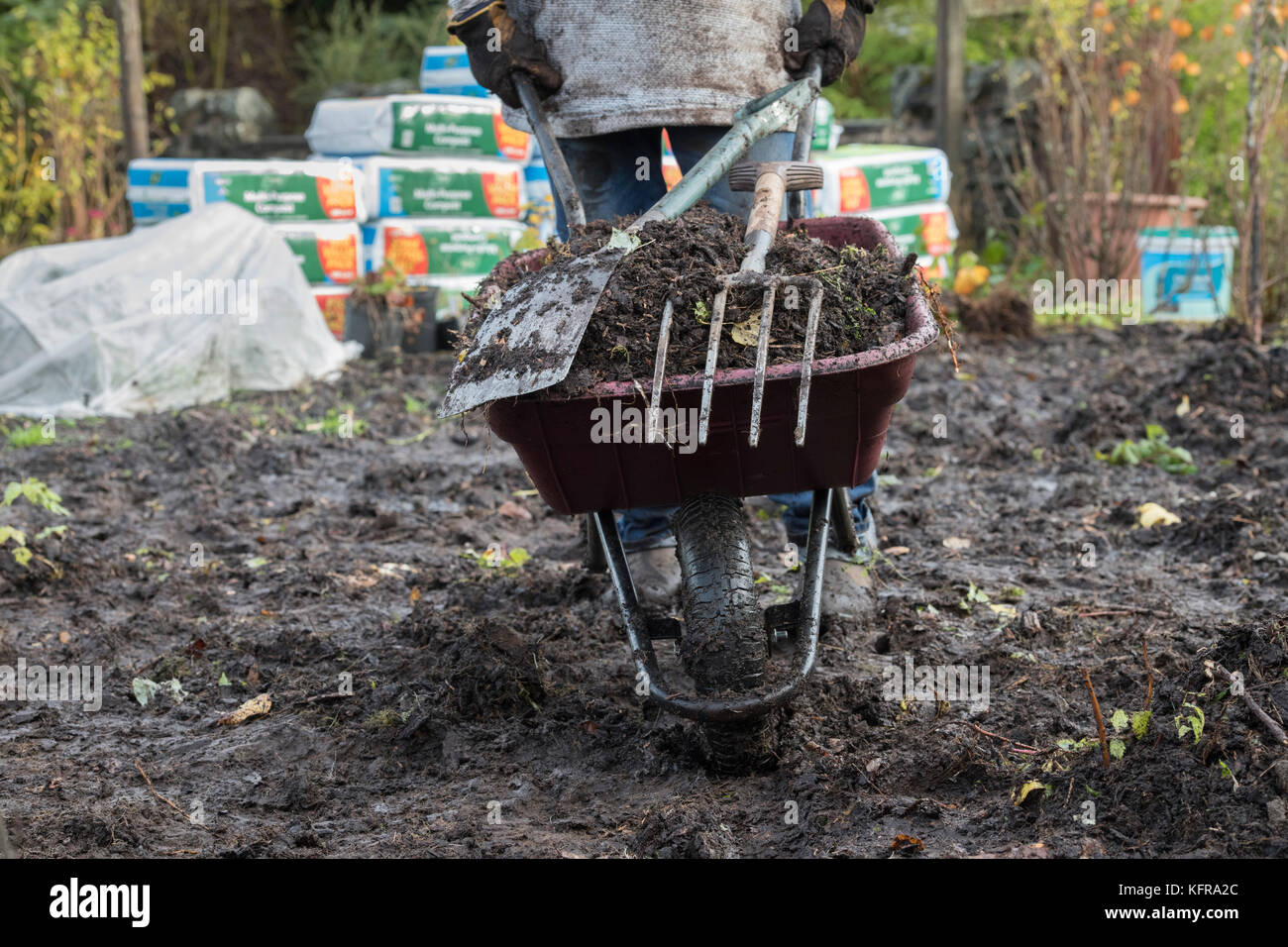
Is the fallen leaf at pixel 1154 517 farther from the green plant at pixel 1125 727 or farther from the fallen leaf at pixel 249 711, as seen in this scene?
the fallen leaf at pixel 249 711

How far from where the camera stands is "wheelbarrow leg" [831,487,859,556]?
8.77ft

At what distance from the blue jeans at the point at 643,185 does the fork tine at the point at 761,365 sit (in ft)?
3.12

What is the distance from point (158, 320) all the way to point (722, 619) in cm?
456

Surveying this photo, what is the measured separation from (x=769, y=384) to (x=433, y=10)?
10401mm

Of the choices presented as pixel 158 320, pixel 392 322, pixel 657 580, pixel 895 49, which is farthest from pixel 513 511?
pixel 895 49

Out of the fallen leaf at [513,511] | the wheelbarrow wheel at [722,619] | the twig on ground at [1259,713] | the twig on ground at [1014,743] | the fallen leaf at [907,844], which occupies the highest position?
the wheelbarrow wheel at [722,619]

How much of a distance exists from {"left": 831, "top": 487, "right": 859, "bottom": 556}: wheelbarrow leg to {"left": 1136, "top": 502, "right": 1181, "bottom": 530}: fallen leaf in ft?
3.89

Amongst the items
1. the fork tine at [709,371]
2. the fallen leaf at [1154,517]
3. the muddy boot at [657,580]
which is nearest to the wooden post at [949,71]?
the fallen leaf at [1154,517]

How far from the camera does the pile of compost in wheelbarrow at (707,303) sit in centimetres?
191

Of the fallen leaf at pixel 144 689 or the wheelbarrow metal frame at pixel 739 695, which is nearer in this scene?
the wheelbarrow metal frame at pixel 739 695

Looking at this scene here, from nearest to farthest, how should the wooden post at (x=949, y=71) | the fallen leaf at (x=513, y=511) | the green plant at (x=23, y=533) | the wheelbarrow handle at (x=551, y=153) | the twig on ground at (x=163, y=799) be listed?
the twig on ground at (x=163, y=799) < the wheelbarrow handle at (x=551, y=153) < the green plant at (x=23, y=533) < the fallen leaf at (x=513, y=511) < the wooden post at (x=949, y=71)

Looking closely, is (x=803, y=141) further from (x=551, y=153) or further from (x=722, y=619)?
(x=722, y=619)
